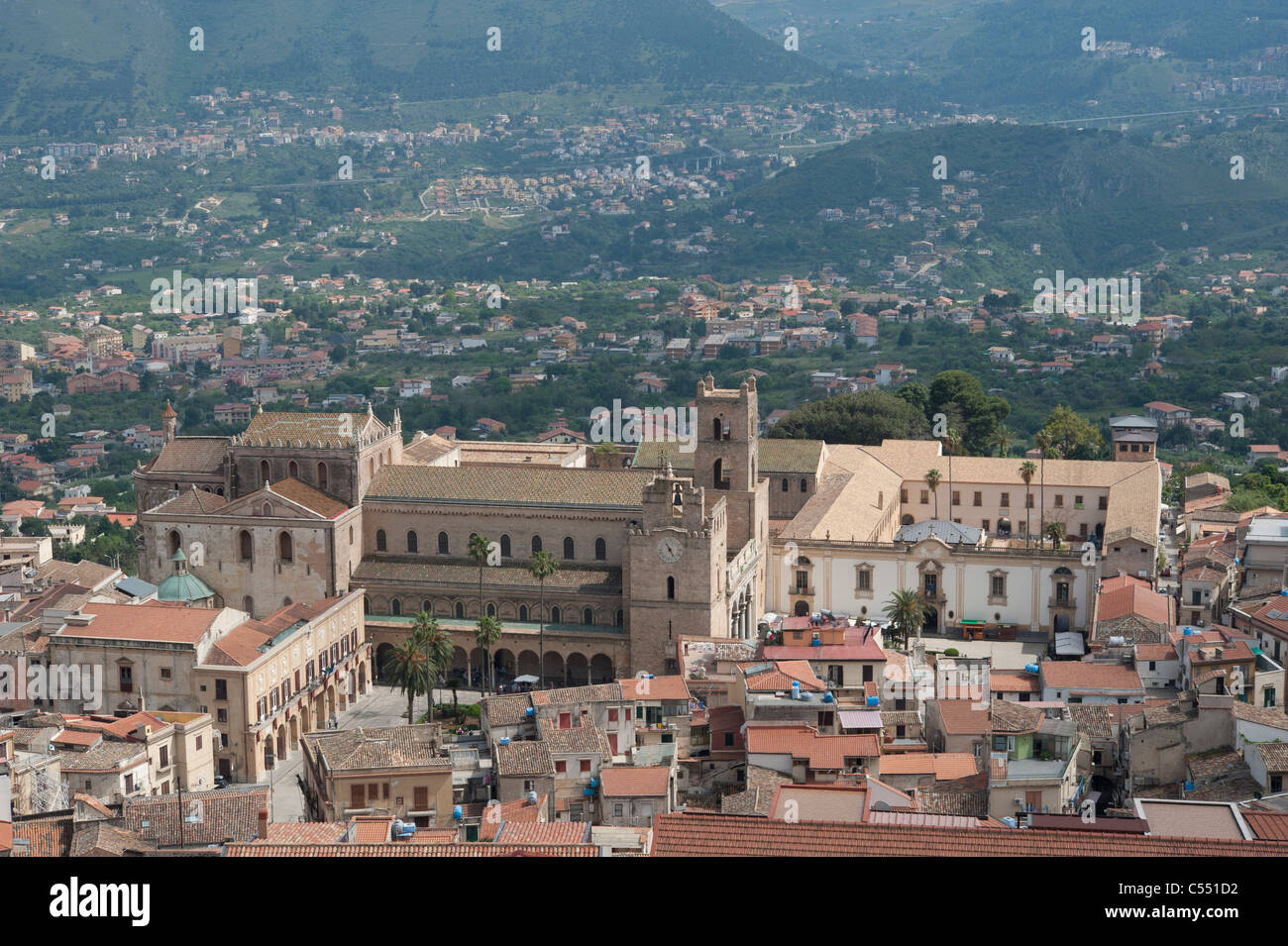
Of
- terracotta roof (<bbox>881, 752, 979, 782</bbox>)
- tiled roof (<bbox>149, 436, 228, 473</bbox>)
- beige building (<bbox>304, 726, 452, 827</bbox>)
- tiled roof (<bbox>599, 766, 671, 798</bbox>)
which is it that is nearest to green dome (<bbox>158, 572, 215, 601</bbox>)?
tiled roof (<bbox>149, 436, 228, 473</bbox>)

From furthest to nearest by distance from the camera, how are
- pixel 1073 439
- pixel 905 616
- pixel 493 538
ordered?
pixel 1073 439, pixel 493 538, pixel 905 616

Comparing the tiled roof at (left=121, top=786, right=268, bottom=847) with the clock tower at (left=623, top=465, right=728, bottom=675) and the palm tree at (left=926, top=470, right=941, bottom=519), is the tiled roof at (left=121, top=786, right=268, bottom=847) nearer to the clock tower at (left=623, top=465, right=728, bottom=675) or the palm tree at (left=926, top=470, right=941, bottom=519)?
the clock tower at (left=623, top=465, right=728, bottom=675)

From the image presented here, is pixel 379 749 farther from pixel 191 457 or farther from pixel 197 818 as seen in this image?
pixel 191 457

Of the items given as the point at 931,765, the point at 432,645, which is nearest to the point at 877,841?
the point at 931,765

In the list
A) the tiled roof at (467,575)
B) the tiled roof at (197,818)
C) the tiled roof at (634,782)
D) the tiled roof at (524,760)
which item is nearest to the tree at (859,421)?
the tiled roof at (467,575)

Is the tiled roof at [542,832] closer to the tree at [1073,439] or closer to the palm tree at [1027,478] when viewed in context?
the palm tree at [1027,478]
